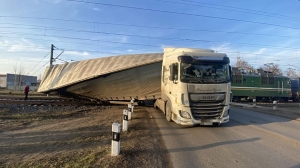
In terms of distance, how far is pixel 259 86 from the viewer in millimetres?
29203

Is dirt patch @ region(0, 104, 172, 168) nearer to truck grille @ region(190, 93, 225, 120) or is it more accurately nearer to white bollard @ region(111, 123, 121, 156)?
white bollard @ region(111, 123, 121, 156)

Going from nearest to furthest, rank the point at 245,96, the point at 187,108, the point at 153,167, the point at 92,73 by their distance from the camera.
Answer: the point at 153,167 → the point at 187,108 → the point at 92,73 → the point at 245,96

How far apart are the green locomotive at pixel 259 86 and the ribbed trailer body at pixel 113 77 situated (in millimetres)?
14775

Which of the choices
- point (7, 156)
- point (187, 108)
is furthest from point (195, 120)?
point (7, 156)

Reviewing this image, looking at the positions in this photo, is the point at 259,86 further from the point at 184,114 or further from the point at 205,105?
the point at 184,114

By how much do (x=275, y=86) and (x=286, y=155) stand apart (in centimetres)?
2868

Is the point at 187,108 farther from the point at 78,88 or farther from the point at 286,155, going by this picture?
the point at 78,88

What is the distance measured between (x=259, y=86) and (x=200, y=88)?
24.4 m

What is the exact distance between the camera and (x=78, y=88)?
17781mm

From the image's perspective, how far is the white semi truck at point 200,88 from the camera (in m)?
Answer: 8.38

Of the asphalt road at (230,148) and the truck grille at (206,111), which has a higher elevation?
the truck grille at (206,111)

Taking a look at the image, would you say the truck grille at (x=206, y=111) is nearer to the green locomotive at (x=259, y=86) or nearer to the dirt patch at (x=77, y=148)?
the dirt patch at (x=77, y=148)

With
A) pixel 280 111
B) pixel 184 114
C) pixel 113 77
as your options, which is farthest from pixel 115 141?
pixel 280 111

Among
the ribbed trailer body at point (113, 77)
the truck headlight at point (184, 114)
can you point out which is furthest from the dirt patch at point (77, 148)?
the ribbed trailer body at point (113, 77)
